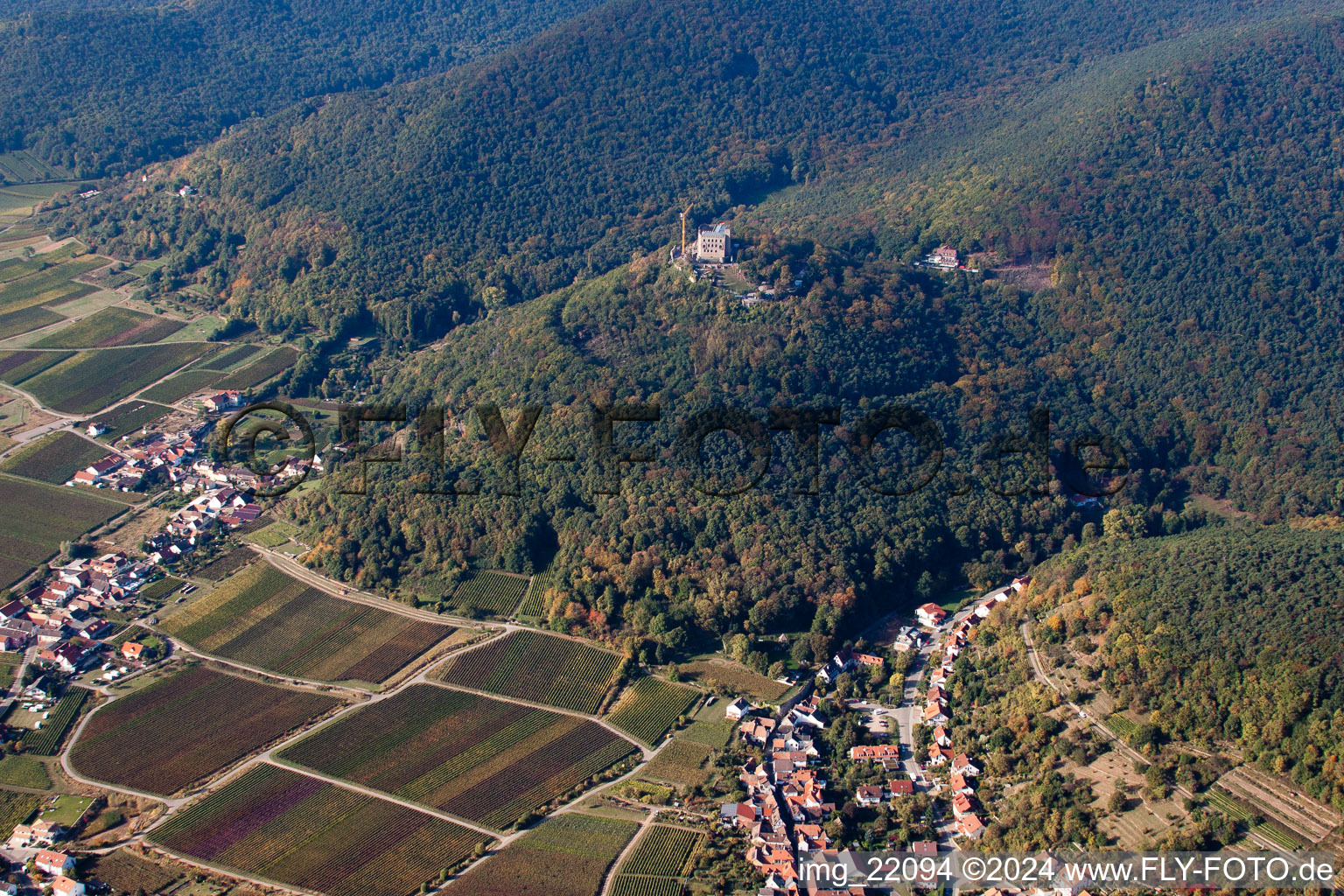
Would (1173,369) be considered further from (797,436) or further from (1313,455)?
(797,436)

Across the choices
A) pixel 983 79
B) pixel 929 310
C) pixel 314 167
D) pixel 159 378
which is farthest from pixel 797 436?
pixel 983 79

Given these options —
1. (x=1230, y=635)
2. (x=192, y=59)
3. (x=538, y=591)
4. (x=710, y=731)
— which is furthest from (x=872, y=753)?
(x=192, y=59)

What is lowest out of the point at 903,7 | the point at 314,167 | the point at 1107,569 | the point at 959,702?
the point at 959,702

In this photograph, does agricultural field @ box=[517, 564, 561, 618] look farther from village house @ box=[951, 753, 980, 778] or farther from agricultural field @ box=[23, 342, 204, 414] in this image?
agricultural field @ box=[23, 342, 204, 414]

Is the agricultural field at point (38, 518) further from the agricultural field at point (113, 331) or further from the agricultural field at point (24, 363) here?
the agricultural field at point (113, 331)

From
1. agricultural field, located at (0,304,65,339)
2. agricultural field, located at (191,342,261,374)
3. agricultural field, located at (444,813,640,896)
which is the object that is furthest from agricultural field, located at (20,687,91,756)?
agricultural field, located at (0,304,65,339)

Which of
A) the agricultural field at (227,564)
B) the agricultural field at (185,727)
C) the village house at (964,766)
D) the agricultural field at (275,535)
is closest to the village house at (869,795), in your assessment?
the village house at (964,766)

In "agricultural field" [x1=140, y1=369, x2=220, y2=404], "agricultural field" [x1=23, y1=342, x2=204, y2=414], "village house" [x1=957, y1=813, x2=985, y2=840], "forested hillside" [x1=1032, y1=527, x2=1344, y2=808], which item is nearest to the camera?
"forested hillside" [x1=1032, y1=527, x2=1344, y2=808]
